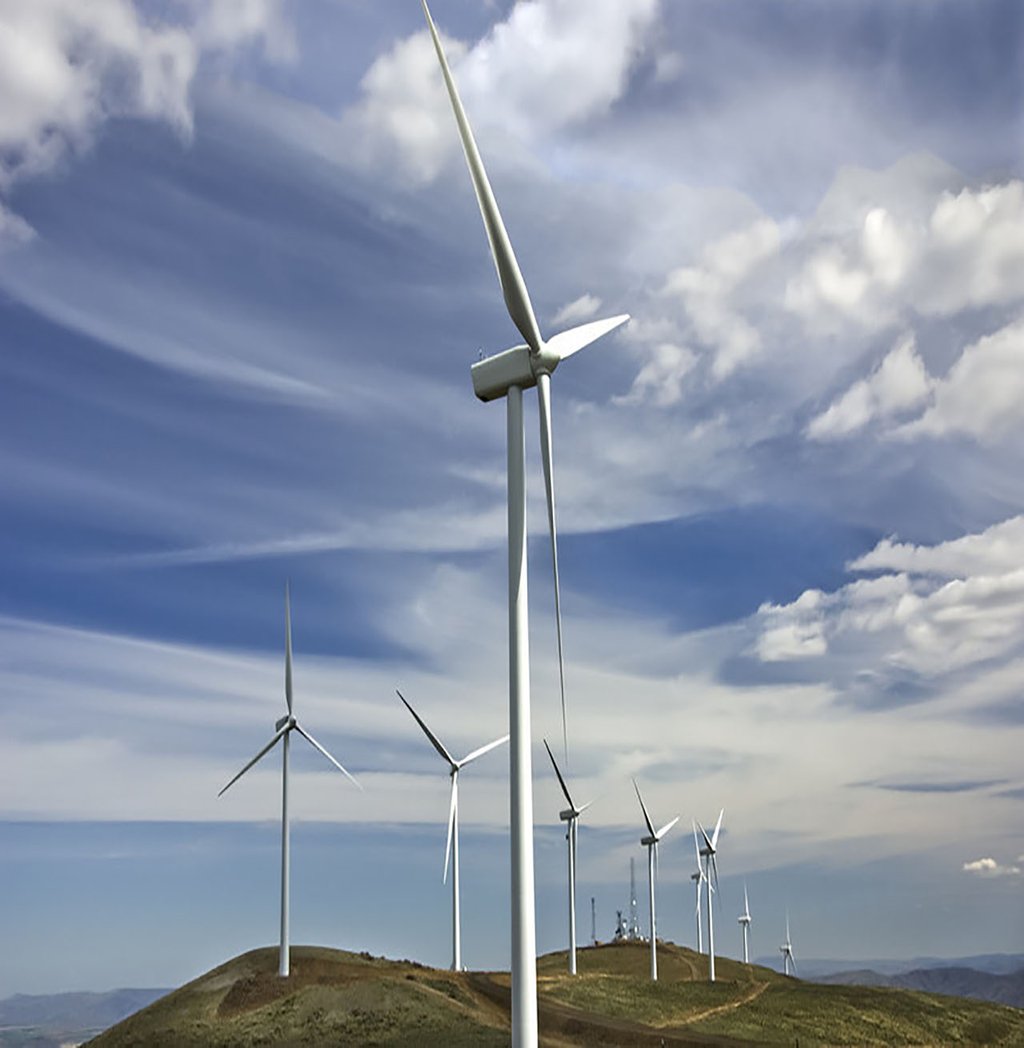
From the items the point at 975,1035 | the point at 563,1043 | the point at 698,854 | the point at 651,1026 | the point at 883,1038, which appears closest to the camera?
the point at 563,1043

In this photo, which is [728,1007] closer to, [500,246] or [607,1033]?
[607,1033]

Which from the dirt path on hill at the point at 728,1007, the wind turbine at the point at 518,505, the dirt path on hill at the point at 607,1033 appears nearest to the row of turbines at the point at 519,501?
the wind turbine at the point at 518,505

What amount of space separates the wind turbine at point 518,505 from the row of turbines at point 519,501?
4cm

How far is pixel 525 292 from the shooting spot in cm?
5216

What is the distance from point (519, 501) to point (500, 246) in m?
11.3

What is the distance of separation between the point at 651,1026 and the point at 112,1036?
4758 centimetres

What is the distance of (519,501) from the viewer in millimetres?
51688

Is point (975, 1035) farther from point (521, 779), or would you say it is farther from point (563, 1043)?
point (521, 779)

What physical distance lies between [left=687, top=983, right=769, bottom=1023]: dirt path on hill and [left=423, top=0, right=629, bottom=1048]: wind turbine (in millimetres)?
58955

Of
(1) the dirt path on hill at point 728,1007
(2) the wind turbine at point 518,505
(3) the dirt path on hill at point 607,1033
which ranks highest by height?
(2) the wind turbine at point 518,505

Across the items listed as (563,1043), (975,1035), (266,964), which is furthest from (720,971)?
(563,1043)

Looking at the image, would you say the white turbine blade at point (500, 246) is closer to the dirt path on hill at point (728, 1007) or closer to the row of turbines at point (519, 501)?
the row of turbines at point (519, 501)

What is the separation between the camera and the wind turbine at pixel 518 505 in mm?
47250

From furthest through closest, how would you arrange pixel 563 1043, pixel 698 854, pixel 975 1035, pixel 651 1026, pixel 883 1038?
pixel 698 854
pixel 975 1035
pixel 883 1038
pixel 651 1026
pixel 563 1043
